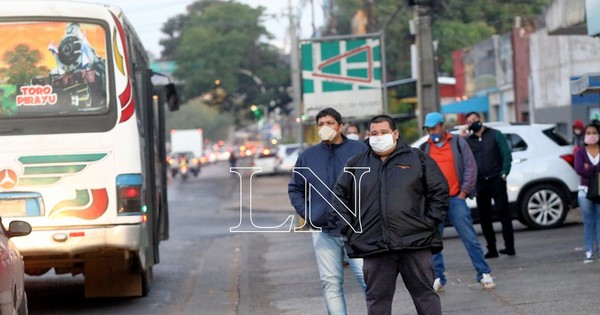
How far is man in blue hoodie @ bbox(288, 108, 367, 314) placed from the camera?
909cm

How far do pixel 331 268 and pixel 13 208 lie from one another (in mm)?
4075

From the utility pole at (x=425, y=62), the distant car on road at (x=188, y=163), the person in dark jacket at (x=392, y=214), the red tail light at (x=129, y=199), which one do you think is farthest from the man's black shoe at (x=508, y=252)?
the distant car on road at (x=188, y=163)

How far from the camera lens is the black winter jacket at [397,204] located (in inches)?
311

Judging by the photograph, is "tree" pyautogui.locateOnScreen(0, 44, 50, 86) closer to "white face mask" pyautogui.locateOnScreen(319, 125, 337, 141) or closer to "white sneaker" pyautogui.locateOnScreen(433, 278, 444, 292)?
"white face mask" pyautogui.locateOnScreen(319, 125, 337, 141)

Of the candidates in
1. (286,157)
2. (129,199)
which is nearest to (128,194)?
(129,199)

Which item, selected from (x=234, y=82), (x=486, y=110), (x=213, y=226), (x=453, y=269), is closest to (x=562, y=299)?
(x=453, y=269)

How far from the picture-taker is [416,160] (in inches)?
316

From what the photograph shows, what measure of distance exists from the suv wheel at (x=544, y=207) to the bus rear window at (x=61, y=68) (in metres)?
8.99

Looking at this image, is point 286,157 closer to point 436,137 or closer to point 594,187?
point 594,187

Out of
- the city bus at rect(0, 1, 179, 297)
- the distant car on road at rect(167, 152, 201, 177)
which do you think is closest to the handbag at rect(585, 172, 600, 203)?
the city bus at rect(0, 1, 179, 297)

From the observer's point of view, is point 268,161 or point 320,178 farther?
point 268,161

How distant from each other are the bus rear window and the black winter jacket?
4837mm

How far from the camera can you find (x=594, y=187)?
1362 cm

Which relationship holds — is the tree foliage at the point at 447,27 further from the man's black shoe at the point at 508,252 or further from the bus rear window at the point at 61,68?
the bus rear window at the point at 61,68
